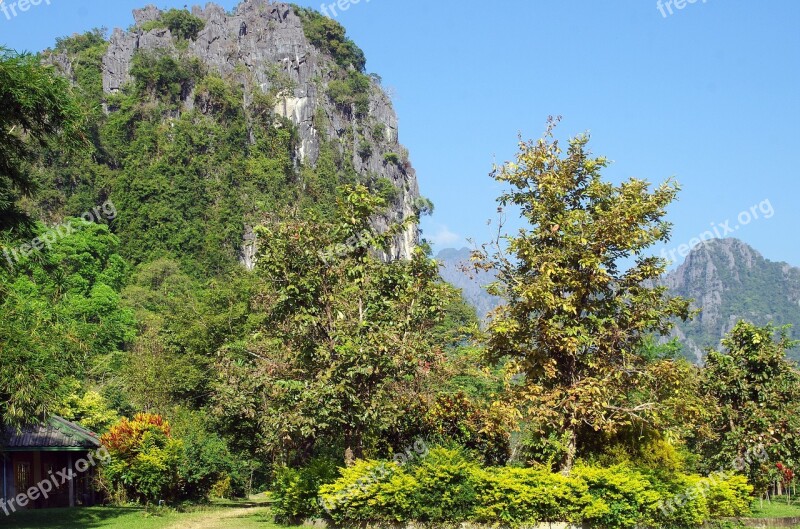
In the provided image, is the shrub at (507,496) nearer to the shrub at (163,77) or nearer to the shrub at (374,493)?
the shrub at (374,493)

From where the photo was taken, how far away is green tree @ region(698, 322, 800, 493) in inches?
848

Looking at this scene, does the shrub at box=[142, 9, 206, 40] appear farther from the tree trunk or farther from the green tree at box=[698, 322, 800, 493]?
the tree trunk

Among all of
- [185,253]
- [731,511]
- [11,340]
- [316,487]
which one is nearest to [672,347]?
[731,511]

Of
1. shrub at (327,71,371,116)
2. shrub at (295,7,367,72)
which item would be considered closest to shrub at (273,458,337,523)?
shrub at (327,71,371,116)

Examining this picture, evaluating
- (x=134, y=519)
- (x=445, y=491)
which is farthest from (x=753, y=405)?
(x=134, y=519)

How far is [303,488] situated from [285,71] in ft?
347

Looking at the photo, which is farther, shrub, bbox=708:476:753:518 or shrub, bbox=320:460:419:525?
shrub, bbox=708:476:753:518

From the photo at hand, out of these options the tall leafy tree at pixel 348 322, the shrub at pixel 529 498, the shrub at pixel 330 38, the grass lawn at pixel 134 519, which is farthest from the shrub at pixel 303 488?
the shrub at pixel 330 38

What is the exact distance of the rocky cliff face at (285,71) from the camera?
112 meters

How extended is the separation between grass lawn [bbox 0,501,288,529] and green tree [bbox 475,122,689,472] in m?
6.88

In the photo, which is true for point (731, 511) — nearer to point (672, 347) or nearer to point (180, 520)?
point (180, 520)

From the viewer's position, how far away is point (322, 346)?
17.8 meters

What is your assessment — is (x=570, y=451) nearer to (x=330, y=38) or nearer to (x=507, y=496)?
(x=507, y=496)

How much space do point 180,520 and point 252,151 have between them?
84.1 metres
